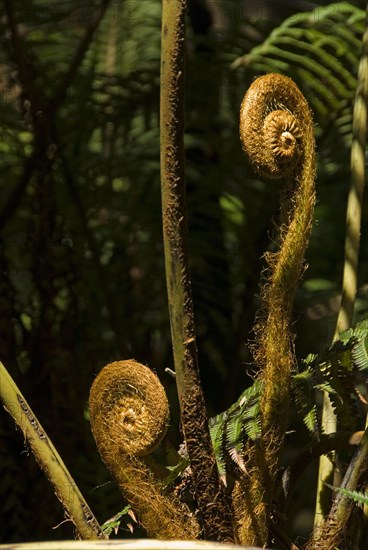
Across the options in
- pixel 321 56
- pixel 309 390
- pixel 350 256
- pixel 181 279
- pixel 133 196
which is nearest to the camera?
pixel 181 279

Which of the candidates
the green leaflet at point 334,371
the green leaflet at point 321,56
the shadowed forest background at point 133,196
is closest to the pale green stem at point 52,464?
the green leaflet at point 334,371

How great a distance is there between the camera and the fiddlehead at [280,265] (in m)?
0.59

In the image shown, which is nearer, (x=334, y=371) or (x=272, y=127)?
(x=272, y=127)

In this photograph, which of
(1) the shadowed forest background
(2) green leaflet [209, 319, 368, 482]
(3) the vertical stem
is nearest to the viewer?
(3) the vertical stem

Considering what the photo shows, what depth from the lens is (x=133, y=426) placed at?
583mm

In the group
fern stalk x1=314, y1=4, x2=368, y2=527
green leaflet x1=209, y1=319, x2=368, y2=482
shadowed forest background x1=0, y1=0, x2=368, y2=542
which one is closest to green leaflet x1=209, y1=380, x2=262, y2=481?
green leaflet x1=209, y1=319, x2=368, y2=482

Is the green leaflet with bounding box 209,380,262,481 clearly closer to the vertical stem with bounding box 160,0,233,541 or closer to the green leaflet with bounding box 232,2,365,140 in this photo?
the vertical stem with bounding box 160,0,233,541

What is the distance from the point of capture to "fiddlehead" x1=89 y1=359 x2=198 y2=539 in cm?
58

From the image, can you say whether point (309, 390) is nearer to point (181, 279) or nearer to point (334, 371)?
point (334, 371)

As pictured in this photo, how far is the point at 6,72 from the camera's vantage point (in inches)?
58.2

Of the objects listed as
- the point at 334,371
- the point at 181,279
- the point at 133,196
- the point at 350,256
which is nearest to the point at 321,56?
the point at 133,196

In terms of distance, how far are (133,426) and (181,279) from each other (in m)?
0.11

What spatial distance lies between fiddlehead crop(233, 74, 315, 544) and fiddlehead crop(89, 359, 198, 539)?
0.21ft

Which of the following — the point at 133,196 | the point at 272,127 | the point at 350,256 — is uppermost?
the point at 272,127
